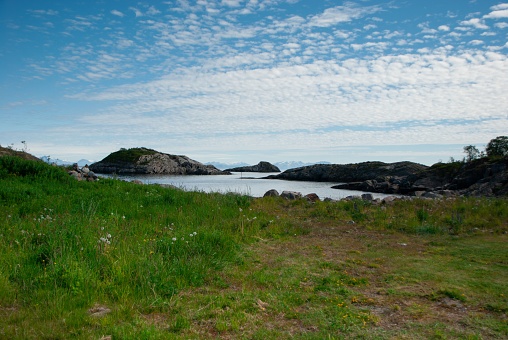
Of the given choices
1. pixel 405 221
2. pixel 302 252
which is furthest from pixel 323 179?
pixel 302 252

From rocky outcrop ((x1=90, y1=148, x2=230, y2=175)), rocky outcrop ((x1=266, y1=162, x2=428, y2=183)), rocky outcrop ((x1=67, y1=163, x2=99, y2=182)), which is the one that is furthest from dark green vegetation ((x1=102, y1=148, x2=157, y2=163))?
rocky outcrop ((x1=67, y1=163, x2=99, y2=182))

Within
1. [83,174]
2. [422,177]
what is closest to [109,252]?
[83,174]

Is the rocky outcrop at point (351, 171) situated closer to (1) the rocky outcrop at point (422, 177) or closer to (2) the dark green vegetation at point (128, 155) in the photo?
(1) the rocky outcrop at point (422, 177)

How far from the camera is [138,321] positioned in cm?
468

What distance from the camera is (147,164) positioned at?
6906 cm

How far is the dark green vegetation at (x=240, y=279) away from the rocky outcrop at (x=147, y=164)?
58.5m

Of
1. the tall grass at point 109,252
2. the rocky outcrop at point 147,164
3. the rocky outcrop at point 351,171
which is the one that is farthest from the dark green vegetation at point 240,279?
the rocky outcrop at point 147,164

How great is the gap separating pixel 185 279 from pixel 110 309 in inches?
59.2

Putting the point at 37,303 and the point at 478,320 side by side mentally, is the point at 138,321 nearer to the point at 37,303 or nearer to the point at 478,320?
the point at 37,303

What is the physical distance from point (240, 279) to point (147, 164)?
215 ft

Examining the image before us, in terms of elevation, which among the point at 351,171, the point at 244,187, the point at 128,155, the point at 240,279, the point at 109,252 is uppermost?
the point at 128,155

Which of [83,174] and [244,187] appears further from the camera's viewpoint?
[244,187]

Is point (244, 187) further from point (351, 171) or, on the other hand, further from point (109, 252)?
point (351, 171)

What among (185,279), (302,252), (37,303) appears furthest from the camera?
(302,252)
